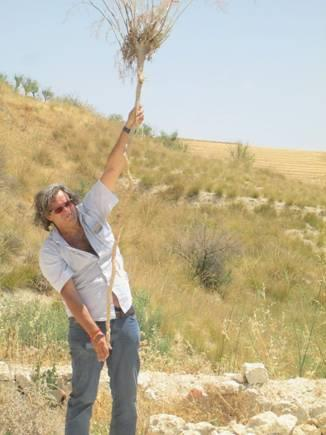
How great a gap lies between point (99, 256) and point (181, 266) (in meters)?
8.74

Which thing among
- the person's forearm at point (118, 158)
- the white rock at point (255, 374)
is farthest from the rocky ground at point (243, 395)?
the person's forearm at point (118, 158)

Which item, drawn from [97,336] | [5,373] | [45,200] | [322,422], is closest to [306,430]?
[322,422]

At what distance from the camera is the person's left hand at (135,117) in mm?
3388

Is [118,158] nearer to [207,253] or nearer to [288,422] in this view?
[288,422]

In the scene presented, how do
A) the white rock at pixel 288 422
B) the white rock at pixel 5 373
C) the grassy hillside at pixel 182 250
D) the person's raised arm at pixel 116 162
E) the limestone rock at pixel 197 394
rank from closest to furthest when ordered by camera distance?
the person's raised arm at pixel 116 162 → the white rock at pixel 288 422 → the limestone rock at pixel 197 394 → the white rock at pixel 5 373 → the grassy hillside at pixel 182 250

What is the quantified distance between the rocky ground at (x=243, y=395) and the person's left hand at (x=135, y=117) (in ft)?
6.15

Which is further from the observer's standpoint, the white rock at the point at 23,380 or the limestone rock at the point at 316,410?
the white rock at the point at 23,380

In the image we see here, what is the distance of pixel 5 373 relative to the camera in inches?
205

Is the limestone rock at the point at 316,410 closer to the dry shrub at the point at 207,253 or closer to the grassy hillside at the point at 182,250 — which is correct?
the grassy hillside at the point at 182,250

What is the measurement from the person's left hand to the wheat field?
4160 centimetres

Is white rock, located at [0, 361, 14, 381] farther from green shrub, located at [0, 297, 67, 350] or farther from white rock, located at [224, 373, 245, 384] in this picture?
white rock, located at [224, 373, 245, 384]

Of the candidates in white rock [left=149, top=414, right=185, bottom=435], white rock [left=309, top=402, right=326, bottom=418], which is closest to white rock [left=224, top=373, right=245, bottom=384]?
white rock [left=309, top=402, right=326, bottom=418]

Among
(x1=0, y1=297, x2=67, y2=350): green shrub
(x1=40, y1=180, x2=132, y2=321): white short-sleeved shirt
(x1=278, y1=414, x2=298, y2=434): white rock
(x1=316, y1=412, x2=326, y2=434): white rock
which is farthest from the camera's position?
(x1=0, y1=297, x2=67, y2=350): green shrub

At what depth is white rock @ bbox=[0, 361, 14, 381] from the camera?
509 centimetres
